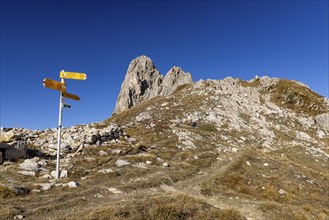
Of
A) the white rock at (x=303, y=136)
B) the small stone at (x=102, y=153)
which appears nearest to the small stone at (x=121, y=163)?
the small stone at (x=102, y=153)

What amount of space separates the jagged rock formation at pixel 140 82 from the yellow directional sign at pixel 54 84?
378ft

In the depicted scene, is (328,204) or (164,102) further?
(164,102)

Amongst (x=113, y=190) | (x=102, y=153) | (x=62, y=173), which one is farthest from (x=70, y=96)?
(x=102, y=153)

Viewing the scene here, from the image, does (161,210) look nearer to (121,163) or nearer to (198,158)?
(121,163)

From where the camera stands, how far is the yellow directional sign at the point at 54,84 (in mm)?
18531

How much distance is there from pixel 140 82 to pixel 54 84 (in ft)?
422

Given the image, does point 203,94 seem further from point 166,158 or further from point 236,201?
point 236,201

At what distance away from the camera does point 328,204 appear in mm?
21469

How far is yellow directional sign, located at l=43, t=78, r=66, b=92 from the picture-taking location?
18531 mm

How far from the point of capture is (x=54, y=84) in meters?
19.2

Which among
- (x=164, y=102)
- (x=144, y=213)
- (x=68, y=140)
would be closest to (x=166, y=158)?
(x=68, y=140)

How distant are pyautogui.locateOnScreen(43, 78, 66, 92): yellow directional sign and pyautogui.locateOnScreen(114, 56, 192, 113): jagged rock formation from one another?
115 meters

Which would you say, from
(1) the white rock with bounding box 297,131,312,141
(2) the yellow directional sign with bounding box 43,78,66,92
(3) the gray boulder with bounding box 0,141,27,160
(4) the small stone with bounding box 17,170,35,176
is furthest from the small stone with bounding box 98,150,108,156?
(1) the white rock with bounding box 297,131,312,141

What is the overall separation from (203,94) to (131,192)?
158ft
